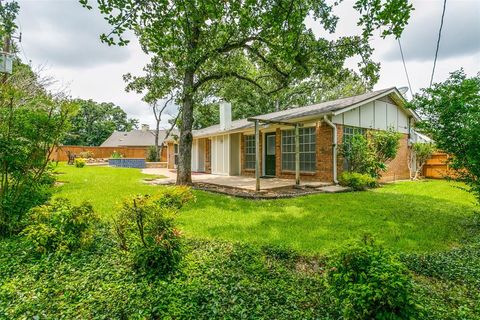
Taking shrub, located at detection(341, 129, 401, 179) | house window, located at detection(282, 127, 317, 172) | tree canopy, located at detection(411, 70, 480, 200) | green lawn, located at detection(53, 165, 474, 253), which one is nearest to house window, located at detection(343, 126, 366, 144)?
shrub, located at detection(341, 129, 401, 179)

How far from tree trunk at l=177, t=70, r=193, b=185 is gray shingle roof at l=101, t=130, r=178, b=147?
3336cm

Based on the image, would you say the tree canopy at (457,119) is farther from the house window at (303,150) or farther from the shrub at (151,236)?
the house window at (303,150)

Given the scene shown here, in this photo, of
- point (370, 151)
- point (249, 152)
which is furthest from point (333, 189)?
point (249, 152)

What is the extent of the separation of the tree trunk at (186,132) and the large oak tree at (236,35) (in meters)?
0.04

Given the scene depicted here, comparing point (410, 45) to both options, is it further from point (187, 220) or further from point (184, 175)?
point (184, 175)

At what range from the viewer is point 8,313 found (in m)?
2.44

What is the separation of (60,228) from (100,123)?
56.4 m

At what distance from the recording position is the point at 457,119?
5000 millimetres

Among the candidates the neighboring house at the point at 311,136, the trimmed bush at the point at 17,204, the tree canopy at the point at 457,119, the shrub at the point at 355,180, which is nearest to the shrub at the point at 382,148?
the neighboring house at the point at 311,136

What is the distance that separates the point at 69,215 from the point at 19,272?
814mm

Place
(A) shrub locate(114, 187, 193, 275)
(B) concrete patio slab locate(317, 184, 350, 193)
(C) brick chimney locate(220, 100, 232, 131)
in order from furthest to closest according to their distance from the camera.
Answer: (C) brick chimney locate(220, 100, 232, 131) < (B) concrete patio slab locate(317, 184, 350, 193) < (A) shrub locate(114, 187, 193, 275)

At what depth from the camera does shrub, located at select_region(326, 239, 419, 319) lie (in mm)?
1951

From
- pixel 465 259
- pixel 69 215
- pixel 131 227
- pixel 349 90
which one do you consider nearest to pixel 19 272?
pixel 69 215

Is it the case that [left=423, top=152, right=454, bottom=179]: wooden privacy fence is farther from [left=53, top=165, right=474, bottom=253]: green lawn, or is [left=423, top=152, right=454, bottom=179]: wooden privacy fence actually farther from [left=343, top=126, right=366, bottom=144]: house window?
[left=53, top=165, right=474, bottom=253]: green lawn
